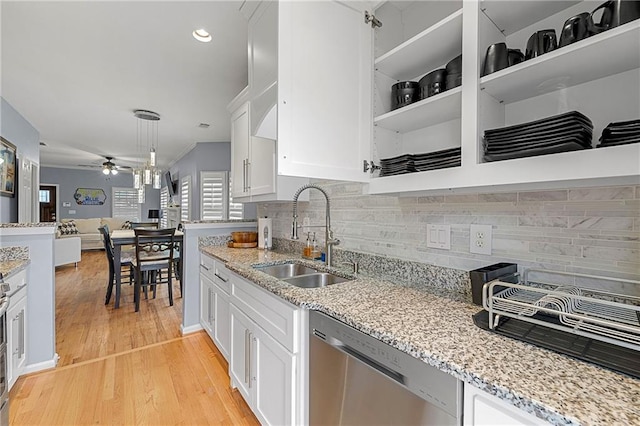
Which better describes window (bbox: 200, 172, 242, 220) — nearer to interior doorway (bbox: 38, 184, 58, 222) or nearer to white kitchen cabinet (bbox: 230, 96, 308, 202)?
white kitchen cabinet (bbox: 230, 96, 308, 202)

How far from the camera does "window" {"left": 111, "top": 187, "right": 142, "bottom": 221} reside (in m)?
10.2

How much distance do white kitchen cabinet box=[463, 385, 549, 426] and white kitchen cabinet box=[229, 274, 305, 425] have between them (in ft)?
2.27

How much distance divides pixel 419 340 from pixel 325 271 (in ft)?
3.41

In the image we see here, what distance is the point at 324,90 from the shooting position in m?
1.41

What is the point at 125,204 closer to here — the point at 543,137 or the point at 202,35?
the point at 202,35

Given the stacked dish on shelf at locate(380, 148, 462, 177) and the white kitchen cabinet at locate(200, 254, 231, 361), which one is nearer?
the stacked dish on shelf at locate(380, 148, 462, 177)

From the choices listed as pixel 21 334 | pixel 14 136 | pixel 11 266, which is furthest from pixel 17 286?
pixel 14 136

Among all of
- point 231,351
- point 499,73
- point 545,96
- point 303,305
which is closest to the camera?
point 499,73

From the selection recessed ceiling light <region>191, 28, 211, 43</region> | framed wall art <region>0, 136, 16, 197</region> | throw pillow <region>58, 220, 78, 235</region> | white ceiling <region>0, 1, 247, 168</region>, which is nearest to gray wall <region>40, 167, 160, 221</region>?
throw pillow <region>58, 220, 78, 235</region>

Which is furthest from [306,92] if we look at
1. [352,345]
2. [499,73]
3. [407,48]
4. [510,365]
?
[510,365]

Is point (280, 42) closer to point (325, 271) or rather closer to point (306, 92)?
point (306, 92)

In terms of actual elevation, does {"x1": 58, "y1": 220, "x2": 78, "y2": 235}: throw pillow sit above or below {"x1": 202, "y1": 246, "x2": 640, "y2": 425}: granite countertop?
below

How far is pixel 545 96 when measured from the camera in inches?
43.6

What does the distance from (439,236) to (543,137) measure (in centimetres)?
64
